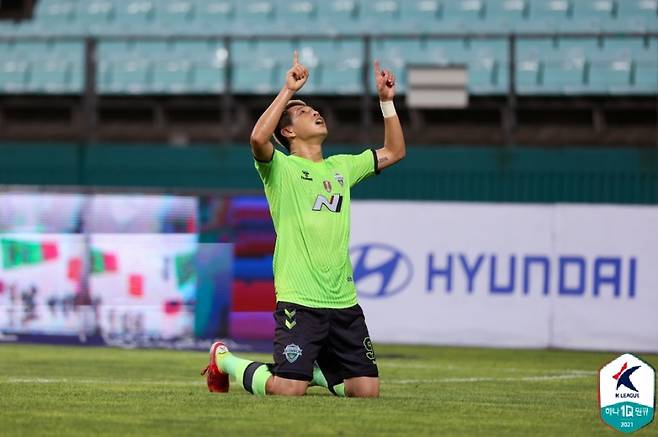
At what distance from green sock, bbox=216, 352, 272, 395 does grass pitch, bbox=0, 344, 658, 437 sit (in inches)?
3.8

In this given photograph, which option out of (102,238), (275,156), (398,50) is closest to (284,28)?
(398,50)

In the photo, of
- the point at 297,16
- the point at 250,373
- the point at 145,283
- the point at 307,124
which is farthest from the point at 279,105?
the point at 297,16

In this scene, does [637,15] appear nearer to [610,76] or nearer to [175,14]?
[610,76]

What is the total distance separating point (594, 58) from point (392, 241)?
4.92m

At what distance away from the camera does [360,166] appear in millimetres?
9031

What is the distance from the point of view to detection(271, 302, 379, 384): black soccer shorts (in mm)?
8461

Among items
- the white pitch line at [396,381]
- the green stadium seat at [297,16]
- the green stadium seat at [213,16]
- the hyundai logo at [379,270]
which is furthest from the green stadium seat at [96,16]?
the white pitch line at [396,381]

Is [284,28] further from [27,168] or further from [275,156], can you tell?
[275,156]

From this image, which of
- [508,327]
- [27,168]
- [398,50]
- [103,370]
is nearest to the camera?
[103,370]

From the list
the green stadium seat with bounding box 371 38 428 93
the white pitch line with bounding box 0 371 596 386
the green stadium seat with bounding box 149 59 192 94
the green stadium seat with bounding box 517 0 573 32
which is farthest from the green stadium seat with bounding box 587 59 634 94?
the white pitch line with bounding box 0 371 596 386

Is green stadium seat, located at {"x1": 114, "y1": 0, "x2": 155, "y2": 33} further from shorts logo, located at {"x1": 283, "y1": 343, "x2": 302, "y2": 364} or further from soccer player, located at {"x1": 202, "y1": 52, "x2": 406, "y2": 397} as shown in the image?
shorts logo, located at {"x1": 283, "y1": 343, "x2": 302, "y2": 364}

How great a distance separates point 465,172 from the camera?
690 inches

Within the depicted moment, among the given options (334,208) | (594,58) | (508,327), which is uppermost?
(594,58)

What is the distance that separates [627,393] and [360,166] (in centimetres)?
295
